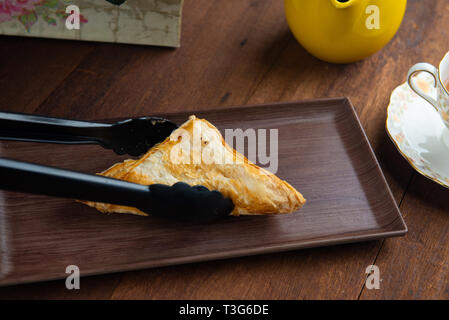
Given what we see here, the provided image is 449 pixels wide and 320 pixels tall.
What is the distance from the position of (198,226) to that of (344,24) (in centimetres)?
39

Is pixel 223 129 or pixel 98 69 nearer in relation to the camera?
pixel 223 129

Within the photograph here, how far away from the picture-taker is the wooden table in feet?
1.84

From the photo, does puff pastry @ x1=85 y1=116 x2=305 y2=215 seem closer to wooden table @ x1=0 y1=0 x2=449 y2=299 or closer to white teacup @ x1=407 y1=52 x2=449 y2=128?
wooden table @ x1=0 y1=0 x2=449 y2=299

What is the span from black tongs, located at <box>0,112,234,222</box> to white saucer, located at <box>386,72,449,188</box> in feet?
0.97

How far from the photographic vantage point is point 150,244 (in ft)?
1.83

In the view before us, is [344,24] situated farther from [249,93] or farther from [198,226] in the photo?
[198,226]

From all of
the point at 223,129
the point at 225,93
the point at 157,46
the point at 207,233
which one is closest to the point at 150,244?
the point at 207,233

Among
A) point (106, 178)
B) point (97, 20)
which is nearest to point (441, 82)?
point (106, 178)

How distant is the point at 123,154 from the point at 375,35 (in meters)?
0.44

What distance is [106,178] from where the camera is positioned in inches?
19.9
